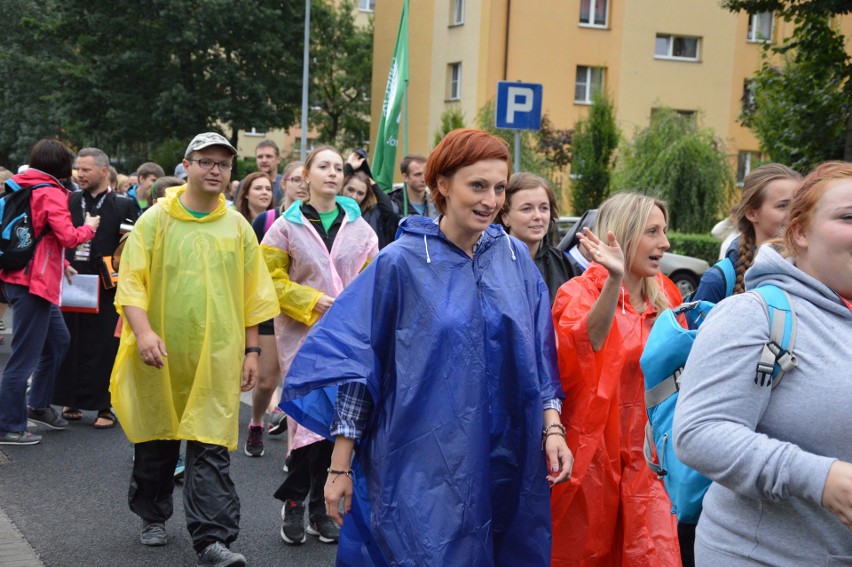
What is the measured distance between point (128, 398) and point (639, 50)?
3309 cm

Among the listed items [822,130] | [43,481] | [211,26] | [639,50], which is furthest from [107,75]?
[43,481]

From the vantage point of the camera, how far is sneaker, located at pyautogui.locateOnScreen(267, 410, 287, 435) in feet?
27.7

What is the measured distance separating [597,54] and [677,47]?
303 centimetres

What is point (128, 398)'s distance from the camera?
523 centimetres

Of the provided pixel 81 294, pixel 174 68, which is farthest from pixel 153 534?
pixel 174 68

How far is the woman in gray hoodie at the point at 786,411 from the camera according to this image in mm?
2311

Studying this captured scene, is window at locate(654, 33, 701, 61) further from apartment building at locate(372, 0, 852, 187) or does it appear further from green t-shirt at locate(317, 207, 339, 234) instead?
green t-shirt at locate(317, 207, 339, 234)

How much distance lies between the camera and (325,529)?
5.91 metres

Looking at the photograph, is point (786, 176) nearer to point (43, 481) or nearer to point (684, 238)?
point (43, 481)

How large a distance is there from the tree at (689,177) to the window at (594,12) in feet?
27.8

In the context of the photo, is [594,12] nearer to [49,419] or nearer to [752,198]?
[49,419]

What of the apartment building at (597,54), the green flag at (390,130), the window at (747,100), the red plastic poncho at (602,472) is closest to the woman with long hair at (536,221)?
the red plastic poncho at (602,472)

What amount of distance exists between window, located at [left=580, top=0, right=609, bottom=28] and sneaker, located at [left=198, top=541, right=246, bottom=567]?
33.1 metres

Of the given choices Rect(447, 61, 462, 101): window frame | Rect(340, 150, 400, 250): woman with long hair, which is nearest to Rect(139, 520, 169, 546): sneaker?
Rect(340, 150, 400, 250): woman with long hair
